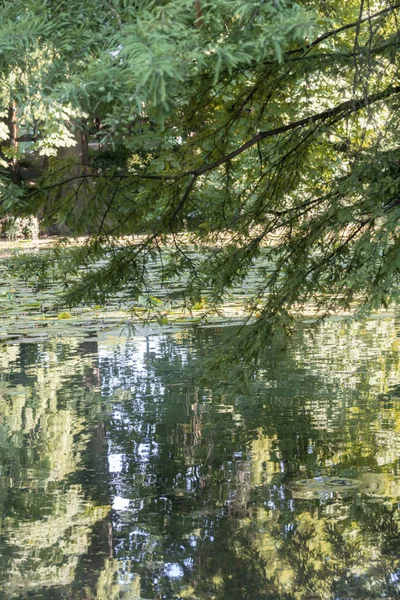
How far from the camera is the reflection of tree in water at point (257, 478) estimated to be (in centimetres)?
411

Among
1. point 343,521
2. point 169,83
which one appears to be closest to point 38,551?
point 343,521

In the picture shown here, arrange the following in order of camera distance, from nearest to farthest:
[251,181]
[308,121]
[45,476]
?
[45,476] < [308,121] < [251,181]

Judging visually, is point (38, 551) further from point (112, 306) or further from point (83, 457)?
point (112, 306)

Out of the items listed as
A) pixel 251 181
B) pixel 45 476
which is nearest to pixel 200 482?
pixel 45 476

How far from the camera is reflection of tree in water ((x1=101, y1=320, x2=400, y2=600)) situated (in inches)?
162

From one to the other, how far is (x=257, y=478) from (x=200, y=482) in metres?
0.28

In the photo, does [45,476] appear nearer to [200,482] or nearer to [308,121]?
[200,482]

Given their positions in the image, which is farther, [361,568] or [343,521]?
[343,521]

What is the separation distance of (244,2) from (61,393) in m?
4.74

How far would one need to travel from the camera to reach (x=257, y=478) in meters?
5.31

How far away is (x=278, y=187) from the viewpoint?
22.0ft

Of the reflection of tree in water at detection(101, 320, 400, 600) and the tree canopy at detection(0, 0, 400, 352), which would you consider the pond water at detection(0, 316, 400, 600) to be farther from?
the tree canopy at detection(0, 0, 400, 352)

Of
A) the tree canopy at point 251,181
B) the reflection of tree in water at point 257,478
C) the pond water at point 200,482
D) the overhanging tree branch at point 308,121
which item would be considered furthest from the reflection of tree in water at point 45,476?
the overhanging tree branch at point 308,121

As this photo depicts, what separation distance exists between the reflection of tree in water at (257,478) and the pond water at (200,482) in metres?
0.01
